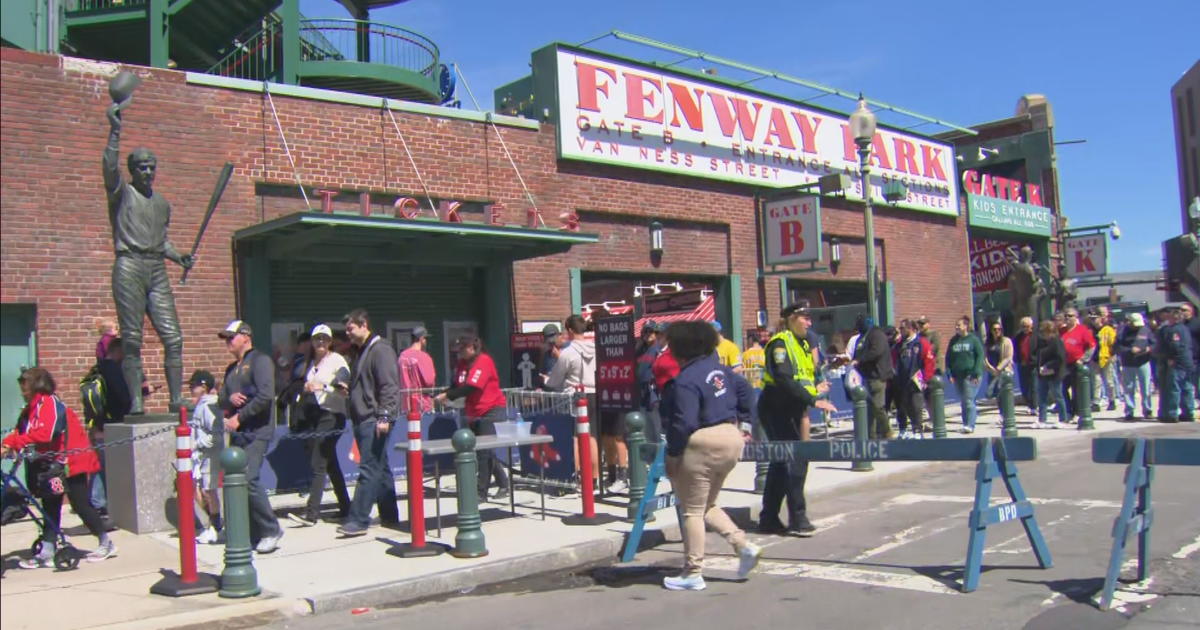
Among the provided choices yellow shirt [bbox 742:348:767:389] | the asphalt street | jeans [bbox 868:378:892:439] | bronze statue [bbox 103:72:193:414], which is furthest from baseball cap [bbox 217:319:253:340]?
yellow shirt [bbox 742:348:767:389]

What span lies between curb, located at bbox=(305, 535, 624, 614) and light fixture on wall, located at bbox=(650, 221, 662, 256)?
391 inches

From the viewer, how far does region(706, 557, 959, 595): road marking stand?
650 centimetres

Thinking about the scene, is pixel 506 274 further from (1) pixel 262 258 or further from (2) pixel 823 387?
(2) pixel 823 387

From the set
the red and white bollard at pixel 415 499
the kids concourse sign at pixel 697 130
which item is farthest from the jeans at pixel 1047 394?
the red and white bollard at pixel 415 499

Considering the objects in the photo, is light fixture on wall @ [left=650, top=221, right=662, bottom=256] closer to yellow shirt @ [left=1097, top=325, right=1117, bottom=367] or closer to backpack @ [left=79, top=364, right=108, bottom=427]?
yellow shirt @ [left=1097, top=325, right=1117, bottom=367]

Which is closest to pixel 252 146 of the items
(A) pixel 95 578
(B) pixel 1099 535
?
(A) pixel 95 578

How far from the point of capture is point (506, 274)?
1551 centimetres

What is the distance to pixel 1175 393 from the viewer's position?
16391 mm

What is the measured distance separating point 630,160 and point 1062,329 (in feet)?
26.1

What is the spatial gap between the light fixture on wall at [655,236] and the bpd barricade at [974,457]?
1057 cm

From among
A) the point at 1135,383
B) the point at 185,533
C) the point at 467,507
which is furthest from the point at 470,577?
the point at 1135,383

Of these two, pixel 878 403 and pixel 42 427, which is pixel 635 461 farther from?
pixel 878 403

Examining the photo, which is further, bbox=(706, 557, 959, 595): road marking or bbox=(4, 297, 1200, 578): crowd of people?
bbox=(4, 297, 1200, 578): crowd of people

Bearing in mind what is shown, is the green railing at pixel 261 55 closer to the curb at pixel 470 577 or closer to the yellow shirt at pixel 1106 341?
the curb at pixel 470 577
